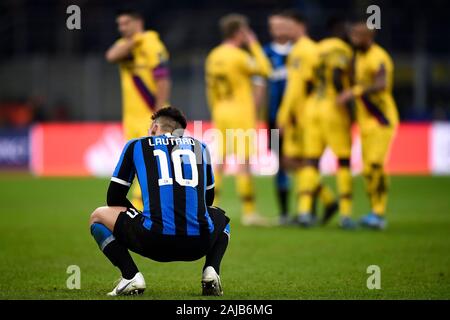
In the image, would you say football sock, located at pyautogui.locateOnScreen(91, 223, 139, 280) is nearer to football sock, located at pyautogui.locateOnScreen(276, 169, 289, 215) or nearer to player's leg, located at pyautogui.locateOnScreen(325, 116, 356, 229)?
player's leg, located at pyautogui.locateOnScreen(325, 116, 356, 229)

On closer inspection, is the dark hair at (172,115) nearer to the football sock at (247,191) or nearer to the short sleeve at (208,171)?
the short sleeve at (208,171)

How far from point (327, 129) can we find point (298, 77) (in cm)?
85

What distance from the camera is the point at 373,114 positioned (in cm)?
1236

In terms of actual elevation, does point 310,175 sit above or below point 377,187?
above

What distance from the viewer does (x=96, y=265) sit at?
901cm

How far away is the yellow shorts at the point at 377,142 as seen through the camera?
12.3 meters

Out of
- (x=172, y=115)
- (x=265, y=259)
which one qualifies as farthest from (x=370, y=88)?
(x=172, y=115)

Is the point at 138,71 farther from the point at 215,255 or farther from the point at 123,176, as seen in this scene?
the point at 215,255

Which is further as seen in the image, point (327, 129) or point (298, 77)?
point (298, 77)

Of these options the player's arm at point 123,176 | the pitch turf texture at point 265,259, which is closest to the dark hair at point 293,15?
the pitch turf texture at point 265,259

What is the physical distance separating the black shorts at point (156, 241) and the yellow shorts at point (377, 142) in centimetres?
564

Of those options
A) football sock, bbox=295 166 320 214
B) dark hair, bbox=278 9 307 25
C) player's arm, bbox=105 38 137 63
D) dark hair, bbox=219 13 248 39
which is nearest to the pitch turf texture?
football sock, bbox=295 166 320 214
